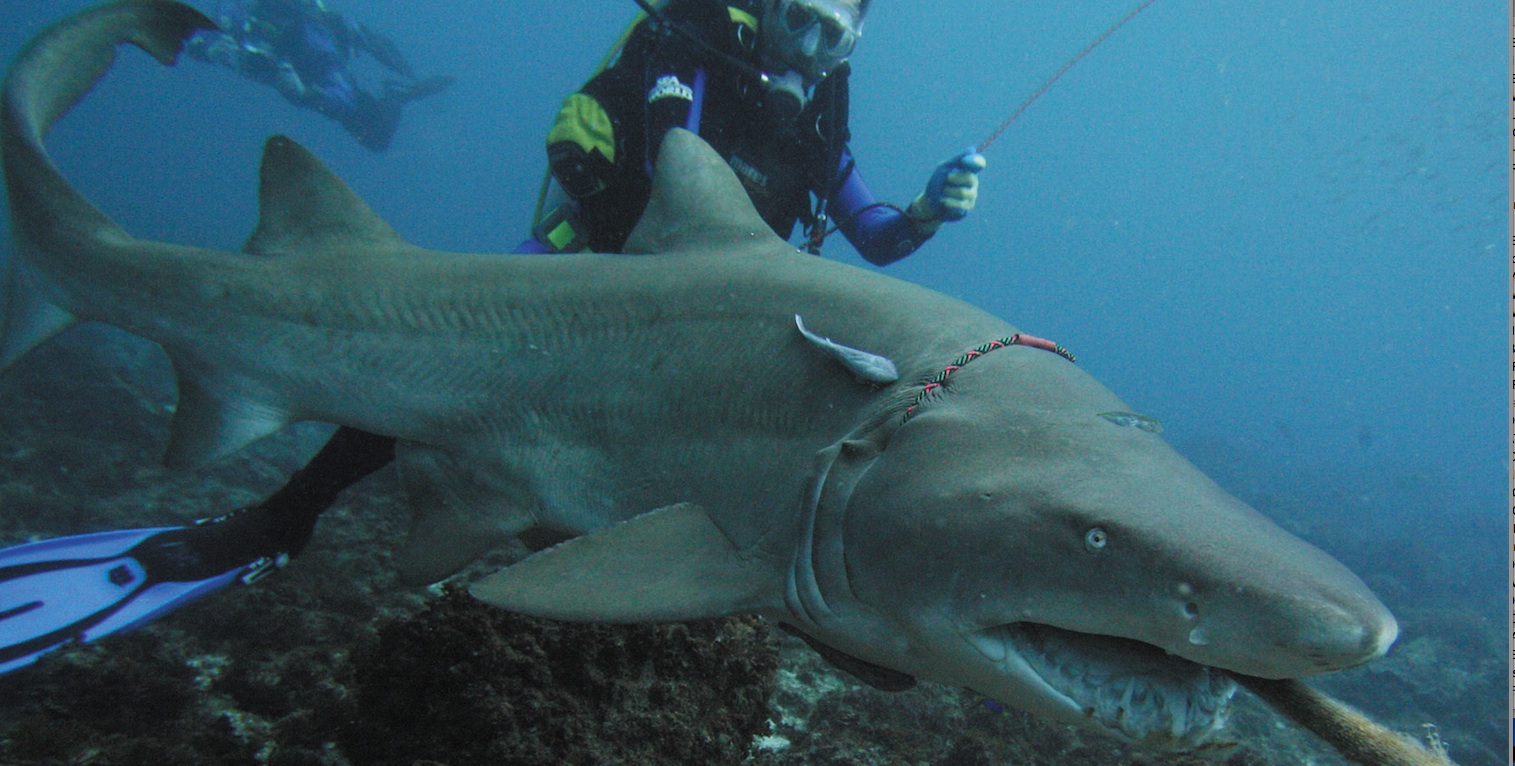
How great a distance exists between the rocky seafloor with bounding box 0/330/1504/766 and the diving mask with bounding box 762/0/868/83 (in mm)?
4102

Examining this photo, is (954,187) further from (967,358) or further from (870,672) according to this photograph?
(870,672)

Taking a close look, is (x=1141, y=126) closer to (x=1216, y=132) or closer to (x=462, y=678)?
(x=1216, y=132)

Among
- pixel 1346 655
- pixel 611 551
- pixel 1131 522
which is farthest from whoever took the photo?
pixel 611 551

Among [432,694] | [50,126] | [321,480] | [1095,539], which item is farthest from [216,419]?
[1095,539]

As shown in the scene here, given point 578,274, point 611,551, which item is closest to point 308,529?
point 578,274

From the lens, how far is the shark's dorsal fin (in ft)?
9.86

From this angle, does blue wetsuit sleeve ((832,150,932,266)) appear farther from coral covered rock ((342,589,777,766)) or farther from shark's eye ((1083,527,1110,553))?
shark's eye ((1083,527,1110,553))

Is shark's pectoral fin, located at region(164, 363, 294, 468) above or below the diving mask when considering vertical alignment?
below

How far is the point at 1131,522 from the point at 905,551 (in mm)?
500

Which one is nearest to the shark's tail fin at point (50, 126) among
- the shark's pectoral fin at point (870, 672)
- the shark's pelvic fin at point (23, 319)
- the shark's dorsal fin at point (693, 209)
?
the shark's pelvic fin at point (23, 319)

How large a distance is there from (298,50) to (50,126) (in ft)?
89.0

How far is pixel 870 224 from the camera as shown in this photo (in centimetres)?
555

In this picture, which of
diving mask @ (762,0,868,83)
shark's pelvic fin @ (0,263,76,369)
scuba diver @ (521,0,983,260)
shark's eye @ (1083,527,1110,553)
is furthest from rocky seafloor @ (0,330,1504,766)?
diving mask @ (762,0,868,83)

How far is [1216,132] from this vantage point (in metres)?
180
